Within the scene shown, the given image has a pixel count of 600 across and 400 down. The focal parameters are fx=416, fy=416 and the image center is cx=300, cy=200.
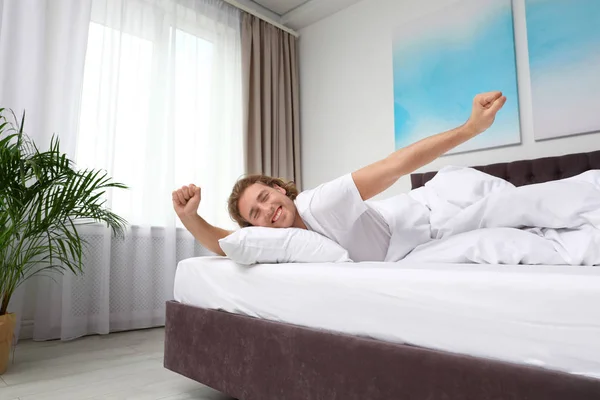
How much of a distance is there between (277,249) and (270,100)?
2.58 m

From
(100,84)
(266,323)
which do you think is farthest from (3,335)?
(100,84)

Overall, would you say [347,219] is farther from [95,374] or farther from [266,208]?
[95,374]

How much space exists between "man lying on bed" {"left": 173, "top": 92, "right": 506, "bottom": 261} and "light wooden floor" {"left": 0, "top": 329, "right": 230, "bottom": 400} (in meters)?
0.53

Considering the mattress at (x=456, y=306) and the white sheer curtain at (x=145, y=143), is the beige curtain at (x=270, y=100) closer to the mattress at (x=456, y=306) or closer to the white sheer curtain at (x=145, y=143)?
the white sheer curtain at (x=145, y=143)

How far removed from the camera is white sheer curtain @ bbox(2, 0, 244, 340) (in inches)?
98.9

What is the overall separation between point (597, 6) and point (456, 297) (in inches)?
91.2

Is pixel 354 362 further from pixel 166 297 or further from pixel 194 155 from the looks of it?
pixel 194 155

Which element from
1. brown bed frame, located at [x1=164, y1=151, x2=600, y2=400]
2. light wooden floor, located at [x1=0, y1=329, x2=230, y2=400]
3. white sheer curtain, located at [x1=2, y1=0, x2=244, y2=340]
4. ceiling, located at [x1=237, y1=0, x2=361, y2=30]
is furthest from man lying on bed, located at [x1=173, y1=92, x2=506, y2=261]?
ceiling, located at [x1=237, y1=0, x2=361, y2=30]

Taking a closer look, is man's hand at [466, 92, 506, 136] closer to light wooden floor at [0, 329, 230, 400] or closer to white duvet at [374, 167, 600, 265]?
white duvet at [374, 167, 600, 265]

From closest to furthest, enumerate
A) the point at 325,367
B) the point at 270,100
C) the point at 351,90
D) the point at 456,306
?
1. the point at 456,306
2. the point at 325,367
3. the point at 351,90
4. the point at 270,100

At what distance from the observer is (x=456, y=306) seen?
0.80 meters

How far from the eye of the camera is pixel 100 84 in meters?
2.64

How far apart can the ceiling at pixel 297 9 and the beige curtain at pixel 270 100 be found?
0.15 metres

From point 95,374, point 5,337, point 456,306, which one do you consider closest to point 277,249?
point 456,306
